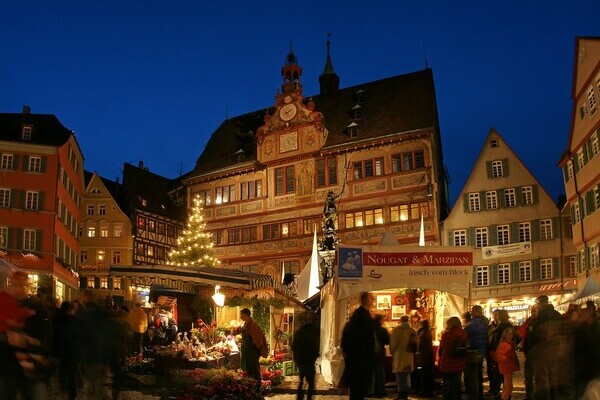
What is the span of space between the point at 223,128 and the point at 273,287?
2904 cm

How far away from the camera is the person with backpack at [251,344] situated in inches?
475

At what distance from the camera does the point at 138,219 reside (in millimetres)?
49344

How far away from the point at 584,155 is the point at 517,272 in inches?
259

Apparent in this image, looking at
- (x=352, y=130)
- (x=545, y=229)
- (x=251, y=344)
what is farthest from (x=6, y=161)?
(x=251, y=344)

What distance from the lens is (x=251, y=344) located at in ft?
40.0

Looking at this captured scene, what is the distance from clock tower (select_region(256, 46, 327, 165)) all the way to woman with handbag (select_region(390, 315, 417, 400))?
83.8 ft

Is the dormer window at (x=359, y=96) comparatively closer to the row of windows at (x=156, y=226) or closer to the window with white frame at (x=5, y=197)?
the row of windows at (x=156, y=226)

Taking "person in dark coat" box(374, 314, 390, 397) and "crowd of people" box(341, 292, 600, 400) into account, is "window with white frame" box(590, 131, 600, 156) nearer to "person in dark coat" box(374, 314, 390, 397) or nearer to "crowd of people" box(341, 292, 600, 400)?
"crowd of people" box(341, 292, 600, 400)

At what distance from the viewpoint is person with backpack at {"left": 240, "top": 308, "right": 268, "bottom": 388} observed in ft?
39.6

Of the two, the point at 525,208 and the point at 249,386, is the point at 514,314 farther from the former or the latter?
the point at 249,386

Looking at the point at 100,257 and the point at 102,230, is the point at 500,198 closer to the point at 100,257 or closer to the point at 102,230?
the point at 102,230

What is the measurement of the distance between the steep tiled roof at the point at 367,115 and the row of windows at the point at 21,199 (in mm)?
9319

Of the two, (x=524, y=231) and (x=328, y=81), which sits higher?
(x=328, y=81)

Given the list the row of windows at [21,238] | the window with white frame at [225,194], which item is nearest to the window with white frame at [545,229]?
the window with white frame at [225,194]
